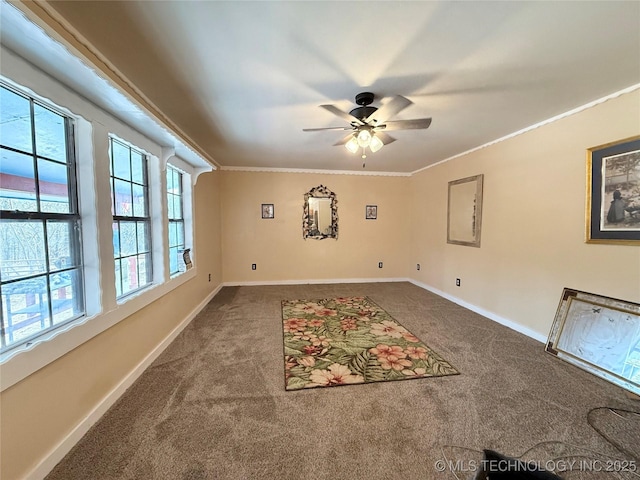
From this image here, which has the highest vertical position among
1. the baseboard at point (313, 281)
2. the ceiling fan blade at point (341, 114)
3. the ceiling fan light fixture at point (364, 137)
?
the ceiling fan blade at point (341, 114)

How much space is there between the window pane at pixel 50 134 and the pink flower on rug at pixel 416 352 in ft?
10.2

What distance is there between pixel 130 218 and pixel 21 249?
3.23 feet

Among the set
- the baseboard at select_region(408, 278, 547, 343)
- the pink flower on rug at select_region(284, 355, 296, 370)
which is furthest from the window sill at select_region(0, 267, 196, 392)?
the baseboard at select_region(408, 278, 547, 343)

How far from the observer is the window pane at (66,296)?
1500 mm

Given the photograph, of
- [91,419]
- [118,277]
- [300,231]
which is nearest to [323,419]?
Answer: [91,419]

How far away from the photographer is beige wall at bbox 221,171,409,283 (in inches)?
200

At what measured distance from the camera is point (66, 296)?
158 centimetres

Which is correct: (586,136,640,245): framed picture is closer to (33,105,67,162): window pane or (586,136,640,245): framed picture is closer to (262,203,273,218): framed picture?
(33,105,67,162): window pane

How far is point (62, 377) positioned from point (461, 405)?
A: 2.50 m

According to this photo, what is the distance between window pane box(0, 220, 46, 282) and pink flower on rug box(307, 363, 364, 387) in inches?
74.2

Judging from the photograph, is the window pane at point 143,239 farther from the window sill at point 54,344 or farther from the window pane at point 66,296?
the window pane at point 66,296

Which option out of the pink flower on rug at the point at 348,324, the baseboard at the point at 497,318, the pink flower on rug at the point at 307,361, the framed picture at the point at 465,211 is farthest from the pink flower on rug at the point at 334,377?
the framed picture at the point at 465,211

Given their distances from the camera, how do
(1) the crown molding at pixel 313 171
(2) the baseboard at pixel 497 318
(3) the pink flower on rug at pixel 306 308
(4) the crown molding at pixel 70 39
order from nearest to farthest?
1. (4) the crown molding at pixel 70 39
2. (2) the baseboard at pixel 497 318
3. (3) the pink flower on rug at pixel 306 308
4. (1) the crown molding at pixel 313 171

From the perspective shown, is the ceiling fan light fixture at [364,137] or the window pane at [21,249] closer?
the window pane at [21,249]
